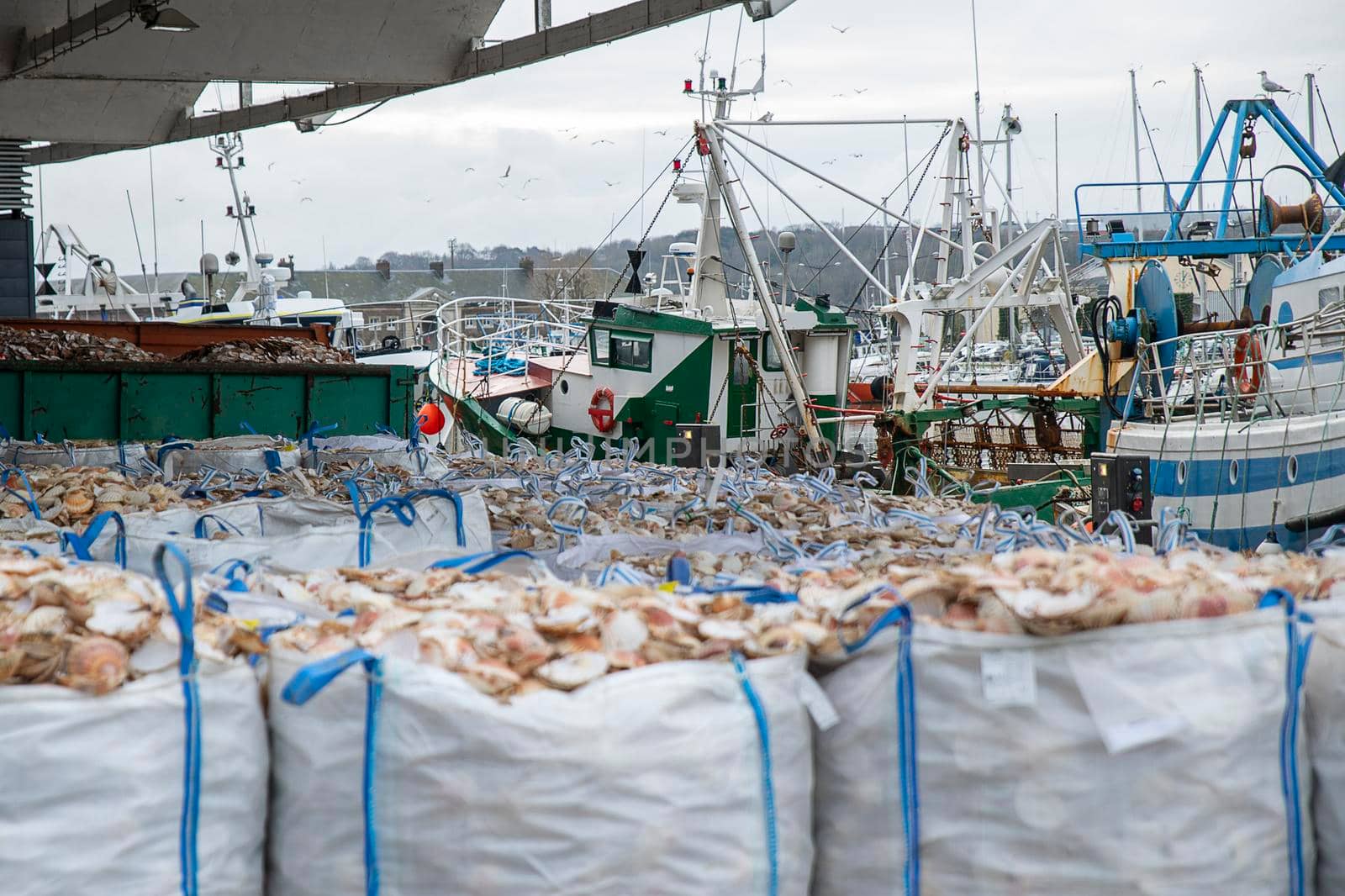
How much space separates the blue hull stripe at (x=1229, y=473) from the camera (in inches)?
407

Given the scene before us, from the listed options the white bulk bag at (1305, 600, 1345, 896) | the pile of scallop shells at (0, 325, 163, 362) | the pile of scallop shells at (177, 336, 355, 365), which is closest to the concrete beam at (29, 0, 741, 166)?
the pile of scallop shells at (177, 336, 355, 365)

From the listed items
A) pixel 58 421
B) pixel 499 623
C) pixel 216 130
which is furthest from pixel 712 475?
pixel 216 130

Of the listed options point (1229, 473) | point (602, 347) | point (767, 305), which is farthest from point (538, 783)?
point (602, 347)

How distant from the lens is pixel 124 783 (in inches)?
80.7

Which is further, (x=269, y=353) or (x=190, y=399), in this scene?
(x=269, y=353)

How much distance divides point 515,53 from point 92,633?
10013mm

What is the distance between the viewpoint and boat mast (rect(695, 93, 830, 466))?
15.8 metres

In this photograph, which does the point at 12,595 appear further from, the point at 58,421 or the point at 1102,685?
the point at 58,421

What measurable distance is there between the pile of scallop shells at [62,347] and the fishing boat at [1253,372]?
8933 mm

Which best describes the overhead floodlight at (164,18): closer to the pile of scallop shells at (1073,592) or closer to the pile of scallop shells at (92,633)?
the pile of scallop shells at (92,633)

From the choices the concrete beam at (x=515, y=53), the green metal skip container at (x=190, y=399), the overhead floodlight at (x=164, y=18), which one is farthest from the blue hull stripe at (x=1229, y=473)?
the overhead floodlight at (x=164, y=18)

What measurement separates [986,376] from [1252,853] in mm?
38285

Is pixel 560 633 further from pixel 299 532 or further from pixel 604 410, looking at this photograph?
pixel 604 410

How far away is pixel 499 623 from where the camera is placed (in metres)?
2.32
